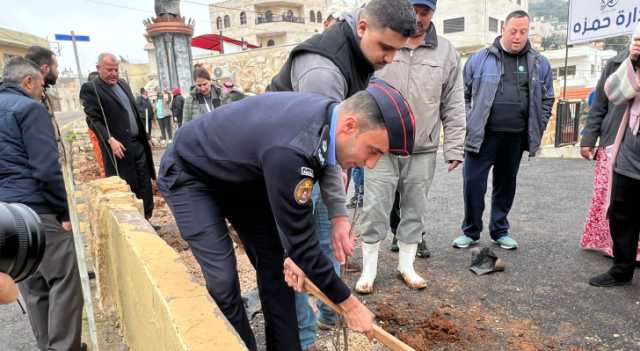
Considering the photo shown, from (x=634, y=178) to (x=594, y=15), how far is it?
14.9 ft

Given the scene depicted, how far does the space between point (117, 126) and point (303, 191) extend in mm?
3552

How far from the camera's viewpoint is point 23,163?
245cm

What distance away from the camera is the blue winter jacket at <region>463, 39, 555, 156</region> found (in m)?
3.56

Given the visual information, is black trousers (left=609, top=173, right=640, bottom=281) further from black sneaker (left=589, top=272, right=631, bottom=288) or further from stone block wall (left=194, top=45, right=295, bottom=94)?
stone block wall (left=194, top=45, right=295, bottom=94)

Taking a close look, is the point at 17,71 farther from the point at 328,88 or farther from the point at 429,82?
the point at 429,82

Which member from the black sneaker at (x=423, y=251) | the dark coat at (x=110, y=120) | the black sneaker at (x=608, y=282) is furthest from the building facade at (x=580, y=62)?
the dark coat at (x=110, y=120)

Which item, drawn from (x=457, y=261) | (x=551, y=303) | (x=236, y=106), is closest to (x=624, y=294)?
(x=551, y=303)

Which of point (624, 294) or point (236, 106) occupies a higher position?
point (236, 106)

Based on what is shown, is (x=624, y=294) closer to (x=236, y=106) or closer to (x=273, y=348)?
(x=273, y=348)

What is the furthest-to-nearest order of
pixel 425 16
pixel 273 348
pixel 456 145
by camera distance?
pixel 456 145
pixel 425 16
pixel 273 348

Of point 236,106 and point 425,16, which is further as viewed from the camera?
point 425,16

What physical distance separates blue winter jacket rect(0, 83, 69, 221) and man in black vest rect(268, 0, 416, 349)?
4.60 feet

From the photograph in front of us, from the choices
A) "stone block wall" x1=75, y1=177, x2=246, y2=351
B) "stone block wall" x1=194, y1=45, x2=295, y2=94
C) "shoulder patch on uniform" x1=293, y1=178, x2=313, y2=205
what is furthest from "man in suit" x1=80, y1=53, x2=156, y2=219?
"stone block wall" x1=194, y1=45, x2=295, y2=94

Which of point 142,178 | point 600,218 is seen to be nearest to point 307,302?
point 600,218
